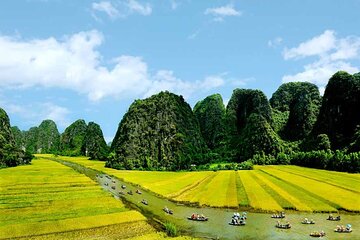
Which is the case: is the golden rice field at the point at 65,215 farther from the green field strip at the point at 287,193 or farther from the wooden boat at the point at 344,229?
the green field strip at the point at 287,193

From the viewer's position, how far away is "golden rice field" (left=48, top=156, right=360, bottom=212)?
171ft

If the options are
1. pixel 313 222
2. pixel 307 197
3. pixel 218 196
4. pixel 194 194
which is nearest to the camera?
pixel 313 222

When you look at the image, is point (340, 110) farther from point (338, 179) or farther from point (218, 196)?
point (218, 196)

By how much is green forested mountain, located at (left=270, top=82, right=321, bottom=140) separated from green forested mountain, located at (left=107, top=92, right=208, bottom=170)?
34572mm

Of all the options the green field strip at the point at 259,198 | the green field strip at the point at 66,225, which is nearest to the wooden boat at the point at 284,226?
the green field strip at the point at 259,198

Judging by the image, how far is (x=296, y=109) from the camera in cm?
14700

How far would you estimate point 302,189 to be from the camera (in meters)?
63.5

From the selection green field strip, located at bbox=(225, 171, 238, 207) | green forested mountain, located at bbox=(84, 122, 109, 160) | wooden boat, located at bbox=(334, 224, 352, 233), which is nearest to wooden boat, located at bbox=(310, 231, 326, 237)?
wooden boat, located at bbox=(334, 224, 352, 233)

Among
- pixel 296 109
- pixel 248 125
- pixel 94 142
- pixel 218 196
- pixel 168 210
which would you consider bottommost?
pixel 168 210

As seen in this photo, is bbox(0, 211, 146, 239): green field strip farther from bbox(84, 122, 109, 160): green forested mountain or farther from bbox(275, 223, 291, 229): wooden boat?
bbox(84, 122, 109, 160): green forested mountain

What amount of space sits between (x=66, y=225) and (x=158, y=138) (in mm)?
96117

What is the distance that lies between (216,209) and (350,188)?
2549cm

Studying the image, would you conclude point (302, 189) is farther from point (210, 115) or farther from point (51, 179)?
point (210, 115)

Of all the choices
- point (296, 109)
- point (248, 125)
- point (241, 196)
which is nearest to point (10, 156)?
point (248, 125)
